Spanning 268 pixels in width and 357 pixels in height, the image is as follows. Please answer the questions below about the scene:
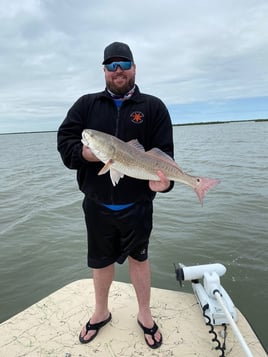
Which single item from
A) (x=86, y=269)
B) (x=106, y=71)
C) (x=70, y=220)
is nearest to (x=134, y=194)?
(x=106, y=71)

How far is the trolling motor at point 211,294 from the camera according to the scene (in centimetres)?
377

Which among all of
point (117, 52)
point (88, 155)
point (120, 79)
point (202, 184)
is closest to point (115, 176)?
point (88, 155)

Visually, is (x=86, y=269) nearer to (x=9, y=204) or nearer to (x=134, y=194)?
(x=134, y=194)

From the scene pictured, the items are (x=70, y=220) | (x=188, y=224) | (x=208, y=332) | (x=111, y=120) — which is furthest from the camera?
(x=70, y=220)

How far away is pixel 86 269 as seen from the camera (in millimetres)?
6695

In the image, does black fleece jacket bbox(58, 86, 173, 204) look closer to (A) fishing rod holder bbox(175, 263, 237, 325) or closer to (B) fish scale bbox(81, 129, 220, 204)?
(B) fish scale bbox(81, 129, 220, 204)

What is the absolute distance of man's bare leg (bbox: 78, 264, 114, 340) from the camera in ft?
12.1

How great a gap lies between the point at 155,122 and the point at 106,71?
0.73 meters

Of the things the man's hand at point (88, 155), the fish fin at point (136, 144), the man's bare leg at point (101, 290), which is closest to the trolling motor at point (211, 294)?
the man's bare leg at point (101, 290)

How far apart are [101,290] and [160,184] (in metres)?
1.50

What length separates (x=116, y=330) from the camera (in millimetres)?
3842

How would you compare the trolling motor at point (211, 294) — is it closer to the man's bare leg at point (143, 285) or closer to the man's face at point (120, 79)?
the man's bare leg at point (143, 285)

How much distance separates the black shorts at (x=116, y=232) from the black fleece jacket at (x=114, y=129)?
0.42 ft

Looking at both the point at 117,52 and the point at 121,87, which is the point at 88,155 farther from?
the point at 117,52
